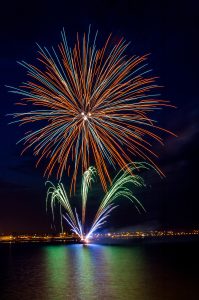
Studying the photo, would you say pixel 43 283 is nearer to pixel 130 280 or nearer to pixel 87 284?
pixel 87 284

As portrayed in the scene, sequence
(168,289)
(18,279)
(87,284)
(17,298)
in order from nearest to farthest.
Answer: (17,298), (168,289), (87,284), (18,279)

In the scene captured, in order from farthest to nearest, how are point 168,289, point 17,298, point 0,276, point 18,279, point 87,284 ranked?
1. point 0,276
2. point 18,279
3. point 87,284
4. point 168,289
5. point 17,298

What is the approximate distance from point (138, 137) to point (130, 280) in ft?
37.9

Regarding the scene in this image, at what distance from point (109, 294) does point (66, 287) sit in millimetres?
4363

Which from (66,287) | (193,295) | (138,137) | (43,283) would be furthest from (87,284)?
(138,137)

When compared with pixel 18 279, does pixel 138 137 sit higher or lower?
higher

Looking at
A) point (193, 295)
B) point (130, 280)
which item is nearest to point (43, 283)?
point (130, 280)

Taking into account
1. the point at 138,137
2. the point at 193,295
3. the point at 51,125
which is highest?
the point at 51,125

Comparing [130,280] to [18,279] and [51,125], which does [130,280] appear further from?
[51,125]

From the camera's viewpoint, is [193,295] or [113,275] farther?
[113,275]

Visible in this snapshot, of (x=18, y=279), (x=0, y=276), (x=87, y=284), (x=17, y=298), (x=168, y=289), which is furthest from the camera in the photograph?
(x=0, y=276)

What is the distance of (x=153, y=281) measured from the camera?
1179 inches

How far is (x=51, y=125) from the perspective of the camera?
26.9 m

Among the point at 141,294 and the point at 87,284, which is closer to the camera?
the point at 141,294
